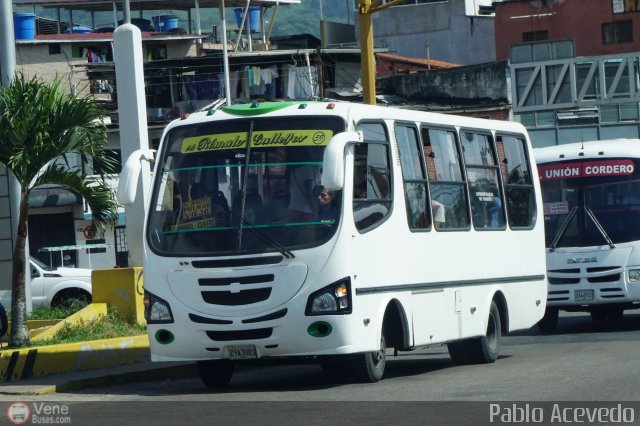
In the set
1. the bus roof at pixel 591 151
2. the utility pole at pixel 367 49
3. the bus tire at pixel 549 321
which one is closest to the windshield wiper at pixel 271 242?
the utility pole at pixel 367 49

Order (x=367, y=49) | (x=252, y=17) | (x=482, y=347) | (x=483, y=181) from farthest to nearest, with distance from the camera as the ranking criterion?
(x=252, y=17)
(x=367, y=49)
(x=483, y=181)
(x=482, y=347)

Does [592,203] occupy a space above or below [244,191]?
below

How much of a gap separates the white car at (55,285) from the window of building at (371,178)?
17063 mm

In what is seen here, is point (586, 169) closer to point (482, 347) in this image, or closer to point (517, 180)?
point (517, 180)

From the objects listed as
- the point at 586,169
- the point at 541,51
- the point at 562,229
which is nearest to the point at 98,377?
the point at 562,229

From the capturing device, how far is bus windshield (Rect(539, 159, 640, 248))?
62.3ft

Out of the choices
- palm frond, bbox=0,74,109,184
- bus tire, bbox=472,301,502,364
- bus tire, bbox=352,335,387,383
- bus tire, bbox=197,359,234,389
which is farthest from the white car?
bus tire, bbox=352,335,387,383

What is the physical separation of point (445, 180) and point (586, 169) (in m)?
5.74

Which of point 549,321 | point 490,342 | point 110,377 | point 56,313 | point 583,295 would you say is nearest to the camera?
point 110,377

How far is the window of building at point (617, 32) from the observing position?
58.8 meters

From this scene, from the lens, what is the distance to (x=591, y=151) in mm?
19500

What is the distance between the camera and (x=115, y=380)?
542 inches

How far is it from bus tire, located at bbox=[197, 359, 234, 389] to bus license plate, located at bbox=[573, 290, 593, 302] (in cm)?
750

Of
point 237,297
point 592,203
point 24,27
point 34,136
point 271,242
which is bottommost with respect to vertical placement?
point 237,297
